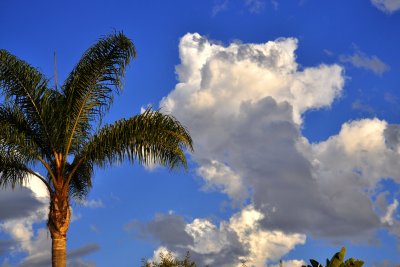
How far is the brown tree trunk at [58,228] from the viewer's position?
21.2m

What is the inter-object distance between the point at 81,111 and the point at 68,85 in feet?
4.27

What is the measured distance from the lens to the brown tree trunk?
21219 mm

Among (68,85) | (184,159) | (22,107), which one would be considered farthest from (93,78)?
(184,159)

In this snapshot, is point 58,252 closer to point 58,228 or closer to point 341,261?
point 58,228

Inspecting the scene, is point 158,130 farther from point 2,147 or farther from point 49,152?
point 2,147

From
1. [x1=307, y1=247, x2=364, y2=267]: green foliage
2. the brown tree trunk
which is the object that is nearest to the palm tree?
the brown tree trunk

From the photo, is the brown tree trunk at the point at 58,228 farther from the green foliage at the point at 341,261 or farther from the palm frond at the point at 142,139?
the green foliage at the point at 341,261

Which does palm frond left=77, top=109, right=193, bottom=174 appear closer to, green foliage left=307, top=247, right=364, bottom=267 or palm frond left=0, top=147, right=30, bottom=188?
palm frond left=0, top=147, right=30, bottom=188

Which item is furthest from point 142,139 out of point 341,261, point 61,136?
point 341,261

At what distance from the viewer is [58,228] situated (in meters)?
21.2

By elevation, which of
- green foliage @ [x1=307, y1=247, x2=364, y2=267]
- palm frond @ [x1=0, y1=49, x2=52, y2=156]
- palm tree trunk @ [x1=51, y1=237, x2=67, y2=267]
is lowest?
palm tree trunk @ [x1=51, y1=237, x2=67, y2=267]

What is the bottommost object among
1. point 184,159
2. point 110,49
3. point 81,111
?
point 184,159

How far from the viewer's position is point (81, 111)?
22719 millimetres

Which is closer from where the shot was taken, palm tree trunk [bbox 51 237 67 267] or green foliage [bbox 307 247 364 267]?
palm tree trunk [bbox 51 237 67 267]
